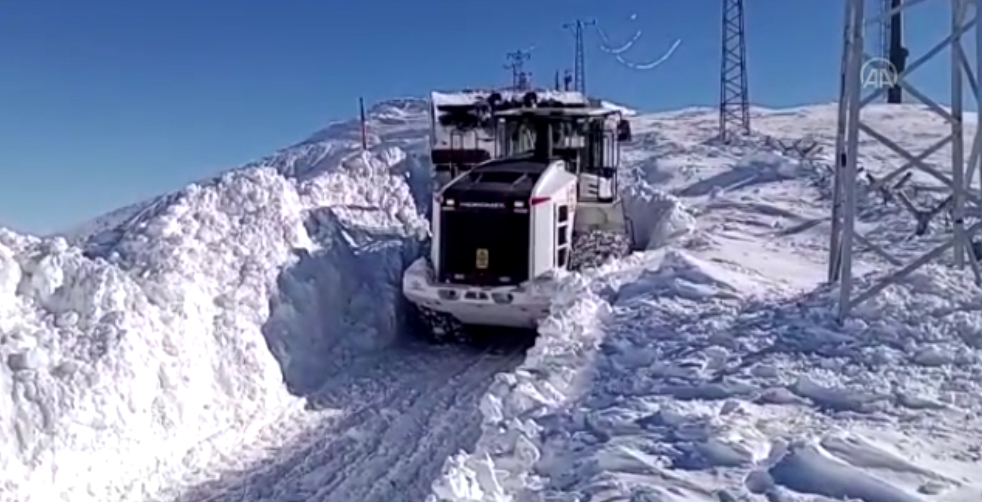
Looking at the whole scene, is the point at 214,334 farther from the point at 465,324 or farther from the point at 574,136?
the point at 574,136

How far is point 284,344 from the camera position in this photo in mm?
12523

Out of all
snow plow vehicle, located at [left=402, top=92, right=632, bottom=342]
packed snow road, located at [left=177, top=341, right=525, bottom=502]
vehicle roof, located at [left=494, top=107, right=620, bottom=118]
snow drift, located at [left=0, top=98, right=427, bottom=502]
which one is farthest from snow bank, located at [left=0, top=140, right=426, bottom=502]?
vehicle roof, located at [left=494, top=107, right=620, bottom=118]

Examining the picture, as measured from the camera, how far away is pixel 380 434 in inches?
400

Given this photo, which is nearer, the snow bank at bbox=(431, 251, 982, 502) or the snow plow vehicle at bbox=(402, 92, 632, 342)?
the snow bank at bbox=(431, 251, 982, 502)

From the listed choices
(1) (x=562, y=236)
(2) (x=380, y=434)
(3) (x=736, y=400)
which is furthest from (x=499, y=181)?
(3) (x=736, y=400)

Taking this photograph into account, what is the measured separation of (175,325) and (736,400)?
6.26 metres

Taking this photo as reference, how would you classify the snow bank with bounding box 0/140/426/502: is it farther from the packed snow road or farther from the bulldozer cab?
the bulldozer cab

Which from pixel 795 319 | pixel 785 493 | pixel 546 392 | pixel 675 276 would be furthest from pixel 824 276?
pixel 785 493

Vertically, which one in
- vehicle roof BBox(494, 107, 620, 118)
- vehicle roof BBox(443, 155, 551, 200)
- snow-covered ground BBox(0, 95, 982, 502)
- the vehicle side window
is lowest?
snow-covered ground BBox(0, 95, 982, 502)

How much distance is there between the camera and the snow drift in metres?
9.29

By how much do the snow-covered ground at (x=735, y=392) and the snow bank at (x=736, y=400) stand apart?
0.7 inches

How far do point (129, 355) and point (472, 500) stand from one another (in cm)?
489

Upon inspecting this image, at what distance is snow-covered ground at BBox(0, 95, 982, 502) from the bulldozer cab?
149cm

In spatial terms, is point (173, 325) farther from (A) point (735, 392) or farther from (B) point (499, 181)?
(A) point (735, 392)
